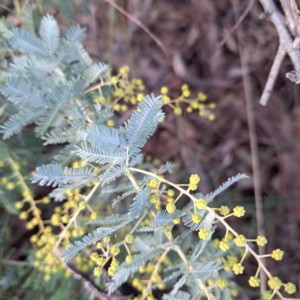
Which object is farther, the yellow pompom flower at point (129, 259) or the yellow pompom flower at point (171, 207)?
the yellow pompom flower at point (129, 259)

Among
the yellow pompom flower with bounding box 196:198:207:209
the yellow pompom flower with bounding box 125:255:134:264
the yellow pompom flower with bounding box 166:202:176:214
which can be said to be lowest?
the yellow pompom flower with bounding box 125:255:134:264

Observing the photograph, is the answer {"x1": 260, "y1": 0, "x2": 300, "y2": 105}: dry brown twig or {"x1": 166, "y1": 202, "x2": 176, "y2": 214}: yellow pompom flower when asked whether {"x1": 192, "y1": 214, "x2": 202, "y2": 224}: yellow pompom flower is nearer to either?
{"x1": 166, "y1": 202, "x2": 176, "y2": 214}: yellow pompom flower

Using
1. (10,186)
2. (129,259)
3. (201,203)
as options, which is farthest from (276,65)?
(10,186)

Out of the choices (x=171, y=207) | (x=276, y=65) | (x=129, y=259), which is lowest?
(x=129, y=259)

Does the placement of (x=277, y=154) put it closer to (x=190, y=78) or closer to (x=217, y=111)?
(x=217, y=111)

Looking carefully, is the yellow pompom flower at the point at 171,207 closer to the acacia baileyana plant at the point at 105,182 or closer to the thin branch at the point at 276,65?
the acacia baileyana plant at the point at 105,182

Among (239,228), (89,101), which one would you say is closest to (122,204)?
(89,101)

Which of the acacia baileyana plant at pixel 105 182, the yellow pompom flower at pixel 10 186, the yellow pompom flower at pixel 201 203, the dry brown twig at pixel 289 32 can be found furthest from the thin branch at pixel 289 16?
the yellow pompom flower at pixel 10 186

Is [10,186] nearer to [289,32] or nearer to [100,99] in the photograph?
[100,99]

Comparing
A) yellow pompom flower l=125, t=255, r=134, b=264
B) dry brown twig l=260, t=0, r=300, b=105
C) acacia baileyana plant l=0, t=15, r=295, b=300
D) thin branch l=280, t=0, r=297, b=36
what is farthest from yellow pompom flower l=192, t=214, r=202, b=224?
thin branch l=280, t=0, r=297, b=36
